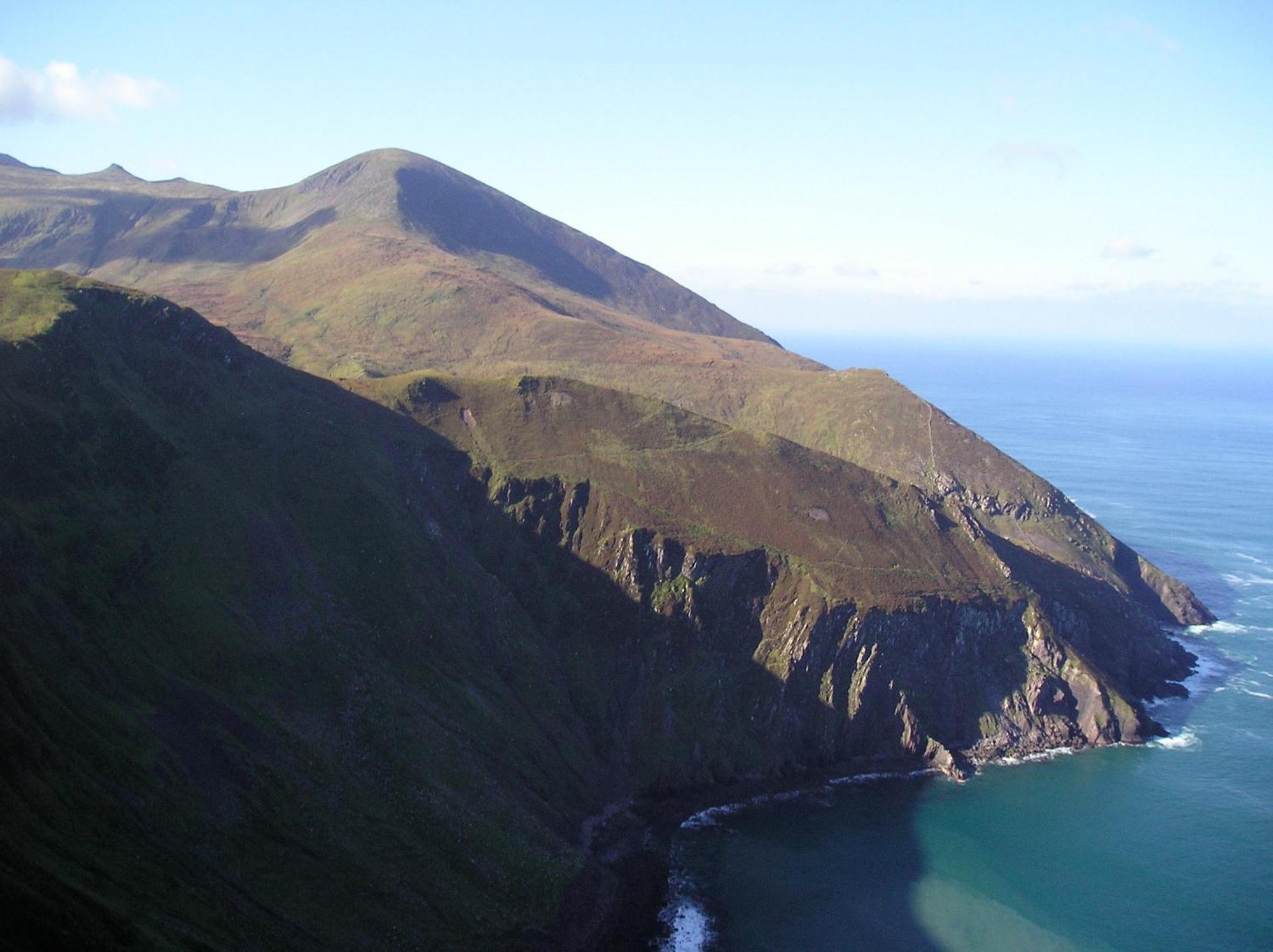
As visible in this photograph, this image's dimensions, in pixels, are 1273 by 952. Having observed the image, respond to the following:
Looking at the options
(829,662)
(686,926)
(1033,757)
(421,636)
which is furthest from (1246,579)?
(421,636)

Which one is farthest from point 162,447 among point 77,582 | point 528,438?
point 528,438

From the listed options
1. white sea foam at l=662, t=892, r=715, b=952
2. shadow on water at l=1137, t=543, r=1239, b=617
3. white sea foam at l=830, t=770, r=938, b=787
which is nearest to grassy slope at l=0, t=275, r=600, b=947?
white sea foam at l=662, t=892, r=715, b=952

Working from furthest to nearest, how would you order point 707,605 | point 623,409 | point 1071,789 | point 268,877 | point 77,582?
1. point 623,409
2. point 707,605
3. point 1071,789
4. point 77,582
5. point 268,877

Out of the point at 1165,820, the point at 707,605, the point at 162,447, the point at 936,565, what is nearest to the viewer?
the point at 162,447

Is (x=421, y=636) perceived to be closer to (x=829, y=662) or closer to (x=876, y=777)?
(x=829, y=662)

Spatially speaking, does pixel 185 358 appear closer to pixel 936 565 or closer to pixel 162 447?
pixel 162 447

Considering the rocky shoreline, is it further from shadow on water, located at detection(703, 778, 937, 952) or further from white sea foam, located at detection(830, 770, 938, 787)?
shadow on water, located at detection(703, 778, 937, 952)
